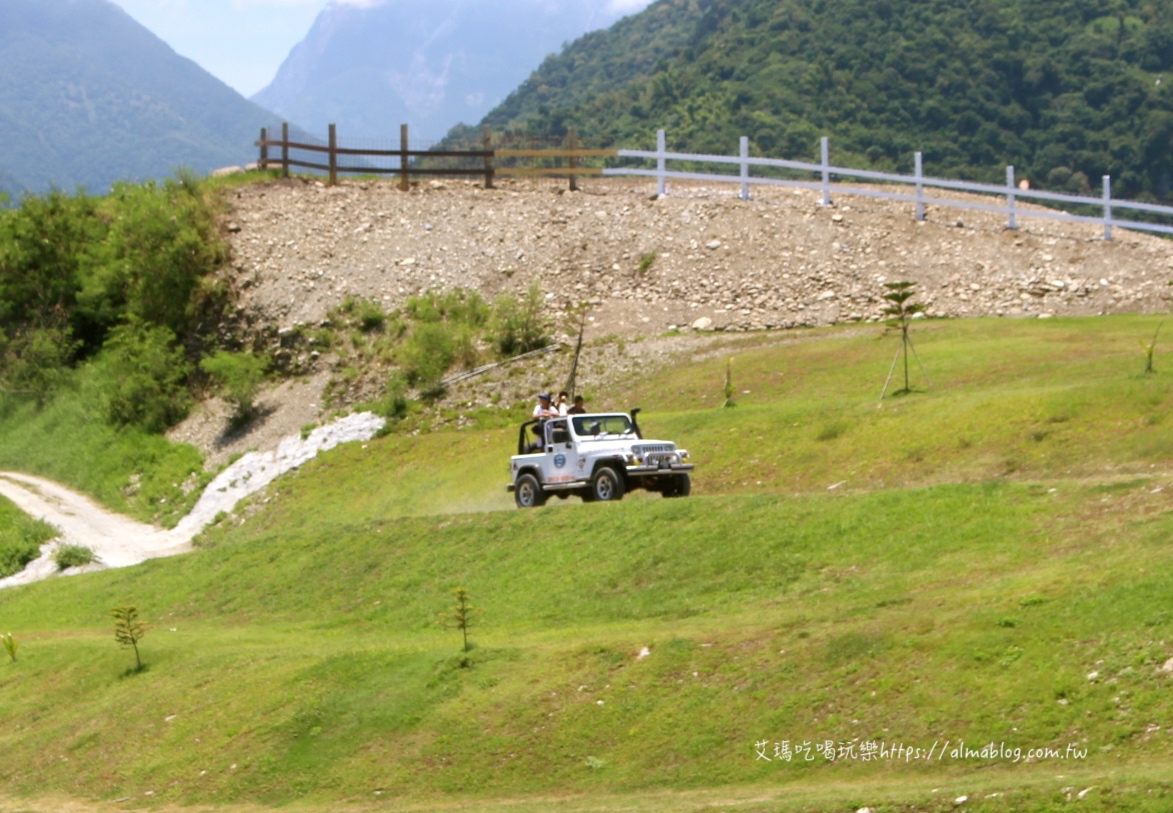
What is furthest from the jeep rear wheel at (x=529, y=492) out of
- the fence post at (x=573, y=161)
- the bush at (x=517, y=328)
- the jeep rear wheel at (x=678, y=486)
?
the fence post at (x=573, y=161)

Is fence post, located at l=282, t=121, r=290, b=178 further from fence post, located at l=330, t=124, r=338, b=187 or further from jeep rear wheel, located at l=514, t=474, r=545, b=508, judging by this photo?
jeep rear wheel, located at l=514, t=474, r=545, b=508

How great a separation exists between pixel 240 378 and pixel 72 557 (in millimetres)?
10685

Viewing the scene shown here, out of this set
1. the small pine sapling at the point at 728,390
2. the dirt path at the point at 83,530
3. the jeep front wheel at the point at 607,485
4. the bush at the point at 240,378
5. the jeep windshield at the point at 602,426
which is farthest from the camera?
the bush at the point at 240,378

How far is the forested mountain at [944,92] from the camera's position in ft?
236

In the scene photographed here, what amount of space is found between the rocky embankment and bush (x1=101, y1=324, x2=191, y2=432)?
322 cm

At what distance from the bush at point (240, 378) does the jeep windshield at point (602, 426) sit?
20.3 m

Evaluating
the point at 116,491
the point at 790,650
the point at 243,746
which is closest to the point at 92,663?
the point at 243,746

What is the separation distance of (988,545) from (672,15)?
125799 mm

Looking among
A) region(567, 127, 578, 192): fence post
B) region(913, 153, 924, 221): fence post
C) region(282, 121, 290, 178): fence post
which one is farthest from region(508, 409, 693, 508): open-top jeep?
region(282, 121, 290, 178): fence post

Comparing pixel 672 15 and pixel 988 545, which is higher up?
pixel 672 15

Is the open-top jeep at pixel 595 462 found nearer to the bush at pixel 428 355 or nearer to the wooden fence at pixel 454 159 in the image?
the bush at pixel 428 355

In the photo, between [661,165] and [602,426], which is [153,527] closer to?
[602,426]

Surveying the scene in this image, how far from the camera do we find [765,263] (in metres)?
44.4

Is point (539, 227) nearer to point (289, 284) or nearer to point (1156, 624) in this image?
point (289, 284)
